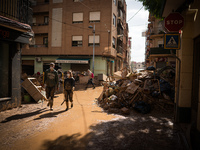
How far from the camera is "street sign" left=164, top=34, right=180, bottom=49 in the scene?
15.1 feet

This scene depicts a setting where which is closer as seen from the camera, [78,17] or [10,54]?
[10,54]

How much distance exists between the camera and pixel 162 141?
3.68m

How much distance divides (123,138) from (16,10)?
7.52 metres

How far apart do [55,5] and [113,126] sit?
78.1 feet

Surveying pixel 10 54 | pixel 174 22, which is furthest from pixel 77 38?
pixel 174 22

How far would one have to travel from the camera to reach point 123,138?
3.84 meters

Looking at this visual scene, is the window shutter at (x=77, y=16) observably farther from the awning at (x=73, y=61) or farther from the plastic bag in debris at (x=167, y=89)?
the plastic bag in debris at (x=167, y=89)

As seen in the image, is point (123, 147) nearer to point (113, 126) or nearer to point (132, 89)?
point (113, 126)

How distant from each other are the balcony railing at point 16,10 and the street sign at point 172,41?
6.78m

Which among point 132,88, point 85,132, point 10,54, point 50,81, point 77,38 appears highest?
point 77,38

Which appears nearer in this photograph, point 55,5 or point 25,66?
point 55,5

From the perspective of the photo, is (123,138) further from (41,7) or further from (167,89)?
(41,7)

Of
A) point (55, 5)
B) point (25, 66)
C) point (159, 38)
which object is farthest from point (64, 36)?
point (159, 38)

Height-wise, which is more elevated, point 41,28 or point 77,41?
point 41,28
